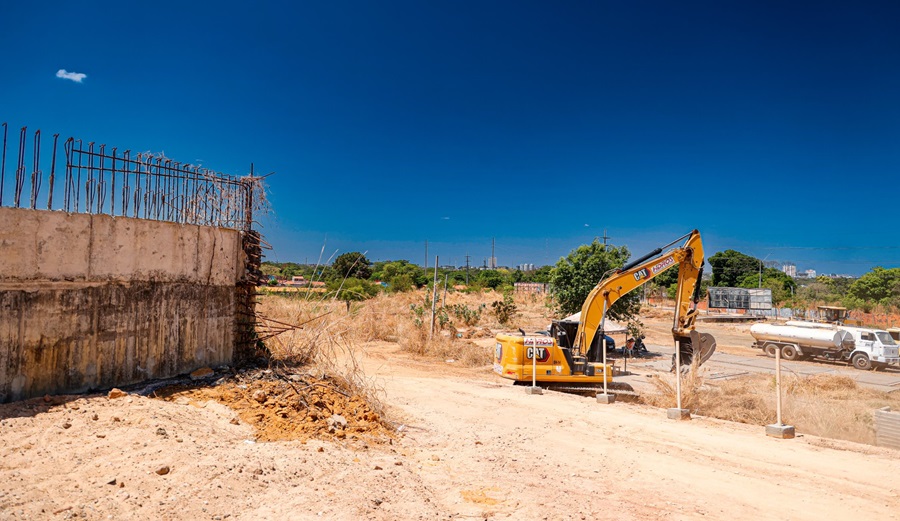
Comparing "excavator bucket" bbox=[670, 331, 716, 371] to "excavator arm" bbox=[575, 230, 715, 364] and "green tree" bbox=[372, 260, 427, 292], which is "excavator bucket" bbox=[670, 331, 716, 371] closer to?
"excavator arm" bbox=[575, 230, 715, 364]

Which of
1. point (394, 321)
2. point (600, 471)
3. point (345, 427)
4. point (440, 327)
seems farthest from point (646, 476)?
point (394, 321)

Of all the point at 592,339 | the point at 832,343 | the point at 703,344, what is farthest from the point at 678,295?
the point at 832,343

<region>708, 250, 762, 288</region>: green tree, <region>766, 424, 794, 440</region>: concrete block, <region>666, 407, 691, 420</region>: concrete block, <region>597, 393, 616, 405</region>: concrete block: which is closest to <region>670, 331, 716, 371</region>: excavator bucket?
<region>597, 393, 616, 405</region>: concrete block

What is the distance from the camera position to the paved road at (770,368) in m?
18.8

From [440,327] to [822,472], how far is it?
57.0 ft

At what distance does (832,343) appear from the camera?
23.1 meters

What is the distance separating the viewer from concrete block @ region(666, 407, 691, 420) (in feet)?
34.6

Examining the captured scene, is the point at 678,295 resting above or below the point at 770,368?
above

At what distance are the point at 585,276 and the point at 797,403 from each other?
11.5 m

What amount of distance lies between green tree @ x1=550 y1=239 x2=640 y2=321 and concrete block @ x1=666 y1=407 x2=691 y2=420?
11.8 meters

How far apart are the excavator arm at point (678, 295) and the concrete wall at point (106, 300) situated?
878 centimetres

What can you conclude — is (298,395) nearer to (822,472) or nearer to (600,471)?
(600,471)

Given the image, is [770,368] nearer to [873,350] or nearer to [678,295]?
[873,350]

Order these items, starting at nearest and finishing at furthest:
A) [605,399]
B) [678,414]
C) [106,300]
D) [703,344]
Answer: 1. [106,300]
2. [678,414]
3. [605,399]
4. [703,344]
